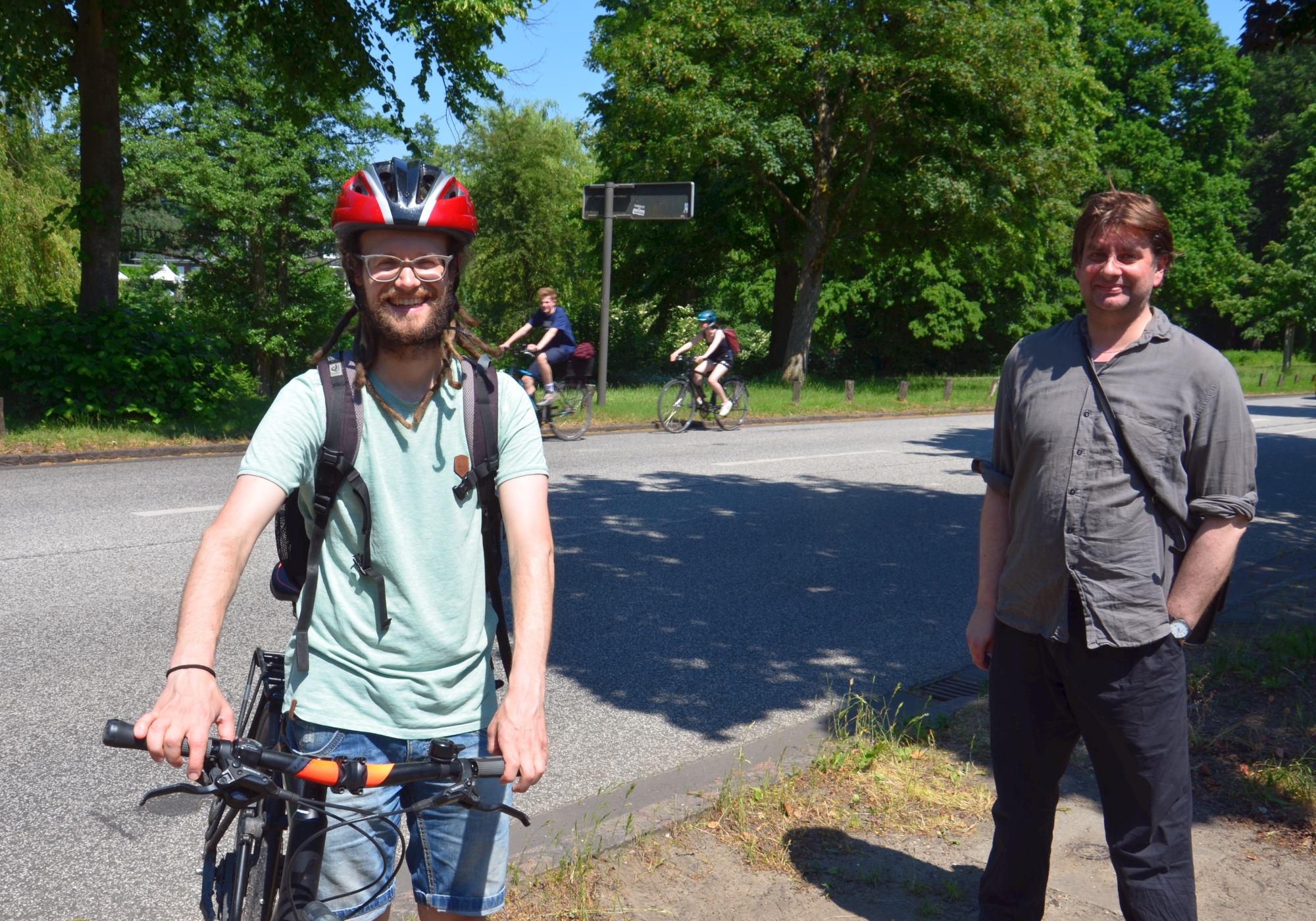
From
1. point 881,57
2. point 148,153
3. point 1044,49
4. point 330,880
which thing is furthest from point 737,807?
point 148,153

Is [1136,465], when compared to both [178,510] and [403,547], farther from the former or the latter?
[178,510]

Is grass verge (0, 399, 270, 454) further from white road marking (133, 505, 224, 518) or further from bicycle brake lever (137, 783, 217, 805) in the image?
bicycle brake lever (137, 783, 217, 805)

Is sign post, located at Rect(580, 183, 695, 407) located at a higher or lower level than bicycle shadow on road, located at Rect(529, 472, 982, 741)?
higher

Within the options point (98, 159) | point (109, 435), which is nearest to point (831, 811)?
point (109, 435)

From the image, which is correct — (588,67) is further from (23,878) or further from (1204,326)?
(1204,326)

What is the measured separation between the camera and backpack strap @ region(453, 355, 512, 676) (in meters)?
2.08

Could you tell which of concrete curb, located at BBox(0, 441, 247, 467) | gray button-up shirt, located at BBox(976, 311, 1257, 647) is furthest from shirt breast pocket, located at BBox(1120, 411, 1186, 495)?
concrete curb, located at BBox(0, 441, 247, 467)

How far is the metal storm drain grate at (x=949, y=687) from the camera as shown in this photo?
511cm

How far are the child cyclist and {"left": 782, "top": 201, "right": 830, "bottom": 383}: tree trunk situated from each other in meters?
8.36

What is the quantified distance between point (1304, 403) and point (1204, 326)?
30890 millimetres

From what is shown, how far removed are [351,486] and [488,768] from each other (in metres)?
0.59

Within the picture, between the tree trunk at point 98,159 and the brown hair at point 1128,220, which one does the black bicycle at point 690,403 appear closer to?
the tree trunk at point 98,159

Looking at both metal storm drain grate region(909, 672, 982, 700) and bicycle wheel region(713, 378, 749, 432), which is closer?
metal storm drain grate region(909, 672, 982, 700)

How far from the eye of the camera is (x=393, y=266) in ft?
6.81
